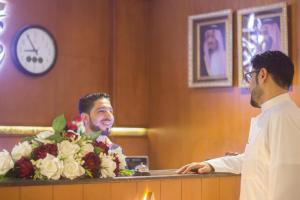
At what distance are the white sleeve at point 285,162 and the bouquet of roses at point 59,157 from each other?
2.19 feet

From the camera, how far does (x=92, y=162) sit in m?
2.31

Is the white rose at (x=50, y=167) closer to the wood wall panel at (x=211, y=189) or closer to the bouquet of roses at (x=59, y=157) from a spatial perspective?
the bouquet of roses at (x=59, y=157)

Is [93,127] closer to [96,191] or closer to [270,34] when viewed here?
[96,191]

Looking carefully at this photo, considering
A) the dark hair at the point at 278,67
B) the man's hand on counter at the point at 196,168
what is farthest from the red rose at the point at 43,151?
the dark hair at the point at 278,67

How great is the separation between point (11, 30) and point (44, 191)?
3971 millimetres

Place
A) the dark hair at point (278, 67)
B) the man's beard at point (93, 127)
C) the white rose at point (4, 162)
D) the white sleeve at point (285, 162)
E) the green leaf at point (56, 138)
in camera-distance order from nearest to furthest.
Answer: the white rose at point (4, 162) → the green leaf at point (56, 138) → the white sleeve at point (285, 162) → the dark hair at point (278, 67) → the man's beard at point (93, 127)

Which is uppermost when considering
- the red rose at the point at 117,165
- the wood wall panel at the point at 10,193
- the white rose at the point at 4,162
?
→ the white rose at the point at 4,162

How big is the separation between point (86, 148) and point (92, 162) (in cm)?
6

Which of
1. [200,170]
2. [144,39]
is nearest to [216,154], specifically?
[144,39]

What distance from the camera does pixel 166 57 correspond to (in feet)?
Result: 22.0

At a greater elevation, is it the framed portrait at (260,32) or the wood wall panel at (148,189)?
the framed portrait at (260,32)

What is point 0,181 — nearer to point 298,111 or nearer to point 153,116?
point 298,111

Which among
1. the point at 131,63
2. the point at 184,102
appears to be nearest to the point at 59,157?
the point at 184,102

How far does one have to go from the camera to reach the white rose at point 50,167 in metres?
2.20
